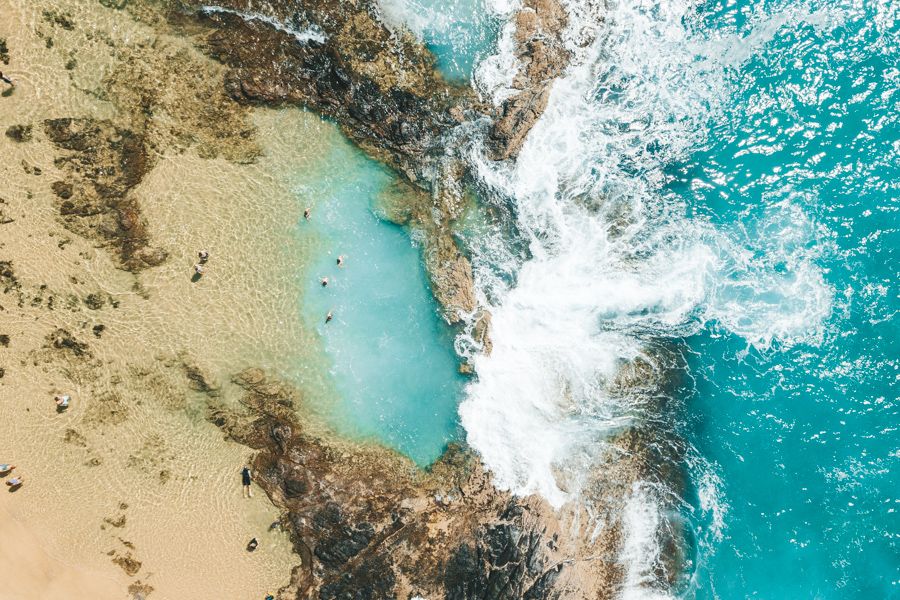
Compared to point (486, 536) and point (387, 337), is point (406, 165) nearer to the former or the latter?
point (387, 337)

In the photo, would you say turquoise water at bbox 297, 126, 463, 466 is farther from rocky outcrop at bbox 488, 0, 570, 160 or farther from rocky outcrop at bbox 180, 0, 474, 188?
rocky outcrop at bbox 488, 0, 570, 160

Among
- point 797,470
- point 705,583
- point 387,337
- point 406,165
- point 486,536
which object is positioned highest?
point 406,165

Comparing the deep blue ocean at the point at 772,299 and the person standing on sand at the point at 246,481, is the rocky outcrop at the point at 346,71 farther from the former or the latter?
the person standing on sand at the point at 246,481

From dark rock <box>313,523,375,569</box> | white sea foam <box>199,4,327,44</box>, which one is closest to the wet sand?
dark rock <box>313,523,375,569</box>

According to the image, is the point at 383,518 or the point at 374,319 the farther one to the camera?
the point at 374,319

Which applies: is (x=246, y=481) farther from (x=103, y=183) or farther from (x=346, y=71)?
(x=346, y=71)

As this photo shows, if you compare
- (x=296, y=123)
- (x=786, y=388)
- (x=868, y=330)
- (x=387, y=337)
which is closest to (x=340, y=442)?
(x=387, y=337)

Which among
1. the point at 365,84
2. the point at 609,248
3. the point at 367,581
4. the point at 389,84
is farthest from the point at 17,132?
the point at 609,248
